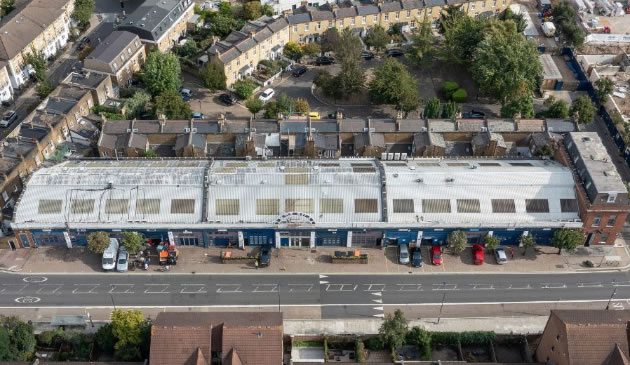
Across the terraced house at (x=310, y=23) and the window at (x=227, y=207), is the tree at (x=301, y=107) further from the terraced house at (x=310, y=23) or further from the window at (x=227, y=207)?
the window at (x=227, y=207)

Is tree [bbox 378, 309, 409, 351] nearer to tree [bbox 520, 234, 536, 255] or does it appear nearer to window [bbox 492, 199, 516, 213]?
window [bbox 492, 199, 516, 213]

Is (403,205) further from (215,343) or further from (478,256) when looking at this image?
(215,343)

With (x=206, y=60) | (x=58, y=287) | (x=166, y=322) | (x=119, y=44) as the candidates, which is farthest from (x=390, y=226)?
(x=119, y=44)

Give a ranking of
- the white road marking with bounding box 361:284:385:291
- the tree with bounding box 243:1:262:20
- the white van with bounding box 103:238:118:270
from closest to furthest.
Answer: the white road marking with bounding box 361:284:385:291, the white van with bounding box 103:238:118:270, the tree with bounding box 243:1:262:20

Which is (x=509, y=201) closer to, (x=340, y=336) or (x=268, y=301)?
(x=340, y=336)

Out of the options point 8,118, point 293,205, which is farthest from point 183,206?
point 8,118

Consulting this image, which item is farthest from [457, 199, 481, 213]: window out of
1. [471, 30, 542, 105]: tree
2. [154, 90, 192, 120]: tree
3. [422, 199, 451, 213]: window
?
[154, 90, 192, 120]: tree
